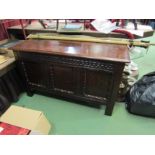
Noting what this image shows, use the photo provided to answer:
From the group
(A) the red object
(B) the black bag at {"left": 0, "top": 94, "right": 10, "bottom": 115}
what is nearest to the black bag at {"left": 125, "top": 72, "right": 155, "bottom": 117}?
(A) the red object

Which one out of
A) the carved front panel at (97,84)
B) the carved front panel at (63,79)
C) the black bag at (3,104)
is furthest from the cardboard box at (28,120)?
the carved front panel at (97,84)

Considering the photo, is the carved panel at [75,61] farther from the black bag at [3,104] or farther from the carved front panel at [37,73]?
the black bag at [3,104]

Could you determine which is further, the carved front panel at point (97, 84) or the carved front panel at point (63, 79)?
the carved front panel at point (63, 79)

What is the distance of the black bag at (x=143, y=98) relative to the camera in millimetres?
1415

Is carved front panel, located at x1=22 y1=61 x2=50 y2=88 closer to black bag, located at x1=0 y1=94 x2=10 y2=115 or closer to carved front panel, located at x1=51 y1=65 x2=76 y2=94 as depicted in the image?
carved front panel, located at x1=51 y1=65 x2=76 y2=94

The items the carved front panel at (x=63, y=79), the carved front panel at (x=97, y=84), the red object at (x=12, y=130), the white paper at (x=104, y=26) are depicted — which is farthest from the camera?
the white paper at (x=104, y=26)

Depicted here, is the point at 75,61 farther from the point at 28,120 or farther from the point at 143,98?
the point at 143,98

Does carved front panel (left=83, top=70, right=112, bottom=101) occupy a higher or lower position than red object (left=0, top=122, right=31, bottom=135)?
higher

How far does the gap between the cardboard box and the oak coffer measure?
0.42 m

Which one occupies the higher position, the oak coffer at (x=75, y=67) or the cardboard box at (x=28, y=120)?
the oak coffer at (x=75, y=67)

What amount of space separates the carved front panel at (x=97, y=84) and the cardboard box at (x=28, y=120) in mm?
551

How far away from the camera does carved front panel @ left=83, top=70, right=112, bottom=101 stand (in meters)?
1.33
